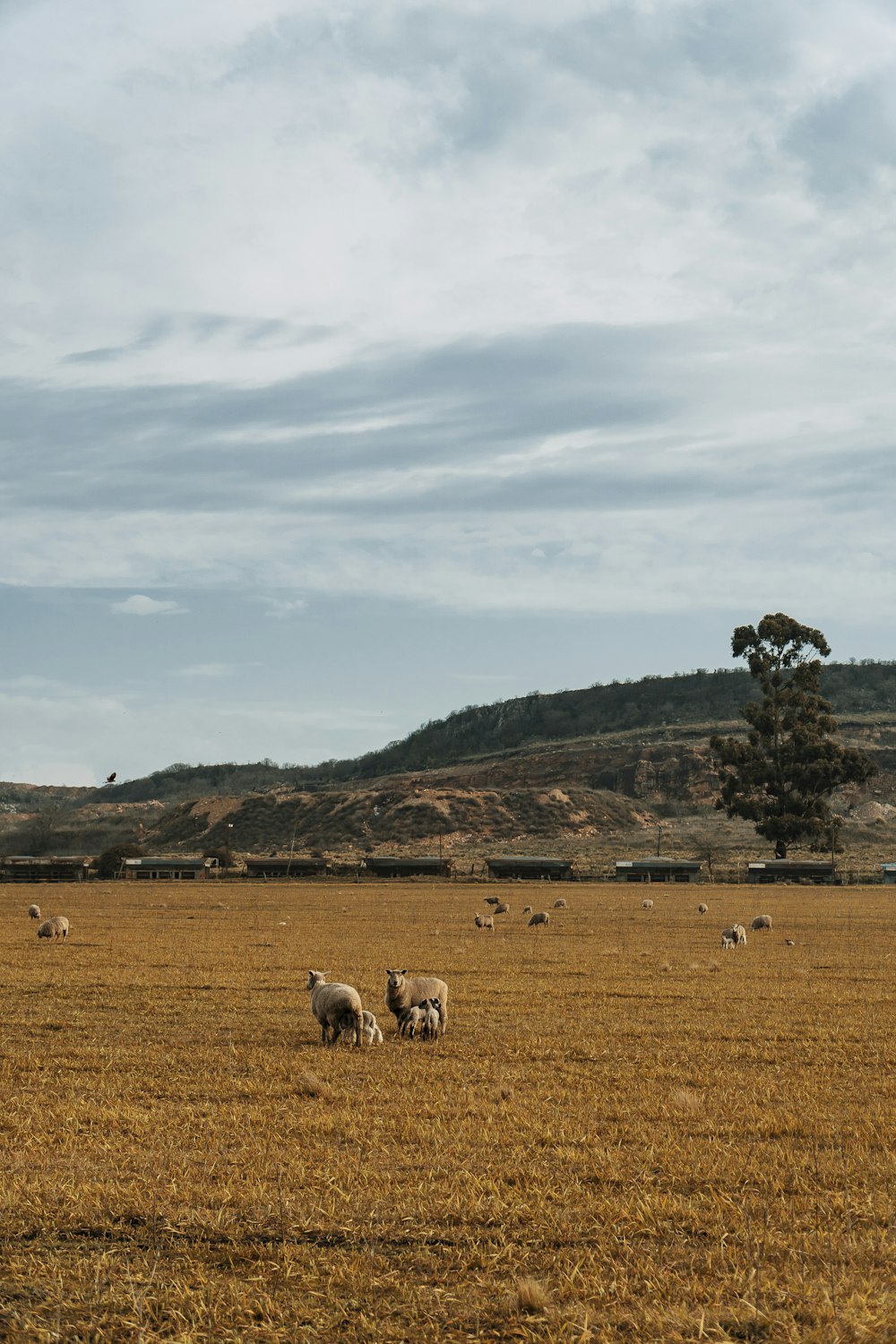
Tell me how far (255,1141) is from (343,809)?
161 meters

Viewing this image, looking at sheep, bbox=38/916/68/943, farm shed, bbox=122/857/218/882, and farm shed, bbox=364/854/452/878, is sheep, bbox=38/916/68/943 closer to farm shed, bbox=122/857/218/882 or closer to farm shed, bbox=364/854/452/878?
farm shed, bbox=364/854/452/878

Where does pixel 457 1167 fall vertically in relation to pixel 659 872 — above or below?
above

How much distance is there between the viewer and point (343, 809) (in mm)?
171500

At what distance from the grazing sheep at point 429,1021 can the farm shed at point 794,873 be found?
83286mm

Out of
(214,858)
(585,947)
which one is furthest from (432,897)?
(214,858)

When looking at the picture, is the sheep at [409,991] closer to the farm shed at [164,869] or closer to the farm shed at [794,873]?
the farm shed at [794,873]

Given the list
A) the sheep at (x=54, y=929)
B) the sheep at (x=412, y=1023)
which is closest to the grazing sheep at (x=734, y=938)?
the sheep at (x=412, y=1023)

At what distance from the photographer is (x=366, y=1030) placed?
18578 mm

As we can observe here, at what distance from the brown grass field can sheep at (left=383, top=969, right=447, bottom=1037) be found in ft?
1.83

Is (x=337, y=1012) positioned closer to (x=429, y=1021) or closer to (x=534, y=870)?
(x=429, y=1021)

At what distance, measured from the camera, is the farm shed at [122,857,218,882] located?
369 feet

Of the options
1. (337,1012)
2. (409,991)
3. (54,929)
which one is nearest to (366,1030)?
(337,1012)

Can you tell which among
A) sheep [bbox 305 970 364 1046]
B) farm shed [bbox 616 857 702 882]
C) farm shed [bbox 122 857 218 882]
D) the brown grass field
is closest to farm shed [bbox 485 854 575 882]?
farm shed [bbox 616 857 702 882]

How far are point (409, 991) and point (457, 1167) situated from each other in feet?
30.6
